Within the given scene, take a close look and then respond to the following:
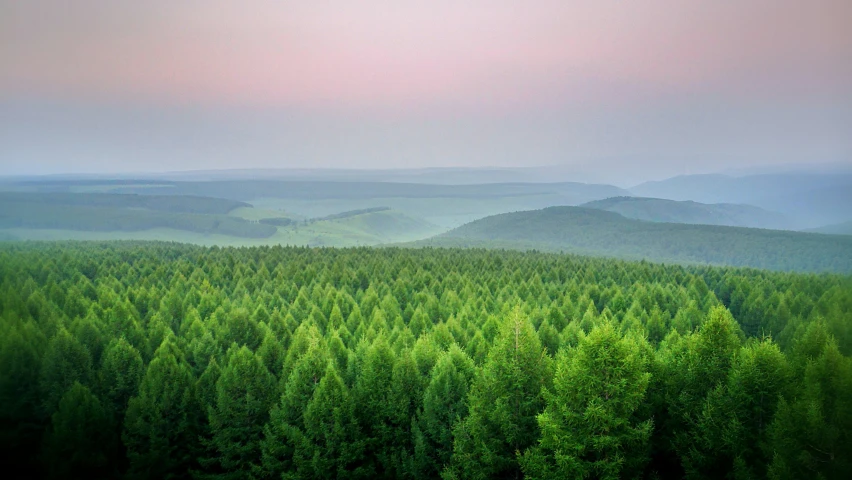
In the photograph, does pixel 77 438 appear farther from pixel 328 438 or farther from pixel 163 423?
pixel 328 438

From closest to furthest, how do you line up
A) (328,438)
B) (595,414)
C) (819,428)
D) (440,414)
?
(819,428)
(595,414)
(328,438)
(440,414)

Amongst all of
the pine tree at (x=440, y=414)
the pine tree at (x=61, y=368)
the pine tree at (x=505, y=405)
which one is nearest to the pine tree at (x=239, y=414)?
the pine tree at (x=61, y=368)

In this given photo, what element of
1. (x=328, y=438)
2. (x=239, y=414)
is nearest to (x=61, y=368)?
(x=239, y=414)

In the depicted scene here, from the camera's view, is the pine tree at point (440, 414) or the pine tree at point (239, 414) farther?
the pine tree at point (239, 414)

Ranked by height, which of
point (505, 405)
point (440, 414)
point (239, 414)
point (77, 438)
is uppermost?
point (505, 405)

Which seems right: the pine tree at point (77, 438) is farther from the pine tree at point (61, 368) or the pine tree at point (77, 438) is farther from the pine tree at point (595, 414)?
the pine tree at point (595, 414)

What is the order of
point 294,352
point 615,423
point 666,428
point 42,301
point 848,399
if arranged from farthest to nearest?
point 42,301 → point 294,352 → point 666,428 → point 615,423 → point 848,399

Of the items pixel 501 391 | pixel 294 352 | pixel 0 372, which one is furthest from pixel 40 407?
pixel 501 391

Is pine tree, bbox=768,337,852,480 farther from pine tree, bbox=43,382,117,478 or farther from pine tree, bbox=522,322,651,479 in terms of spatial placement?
pine tree, bbox=43,382,117,478

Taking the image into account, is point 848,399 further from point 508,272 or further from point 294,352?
point 508,272

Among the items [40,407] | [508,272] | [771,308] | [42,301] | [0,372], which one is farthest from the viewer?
[508,272]

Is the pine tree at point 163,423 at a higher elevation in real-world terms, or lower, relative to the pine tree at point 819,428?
lower

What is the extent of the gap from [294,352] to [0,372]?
855 inches

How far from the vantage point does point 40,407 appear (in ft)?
141
